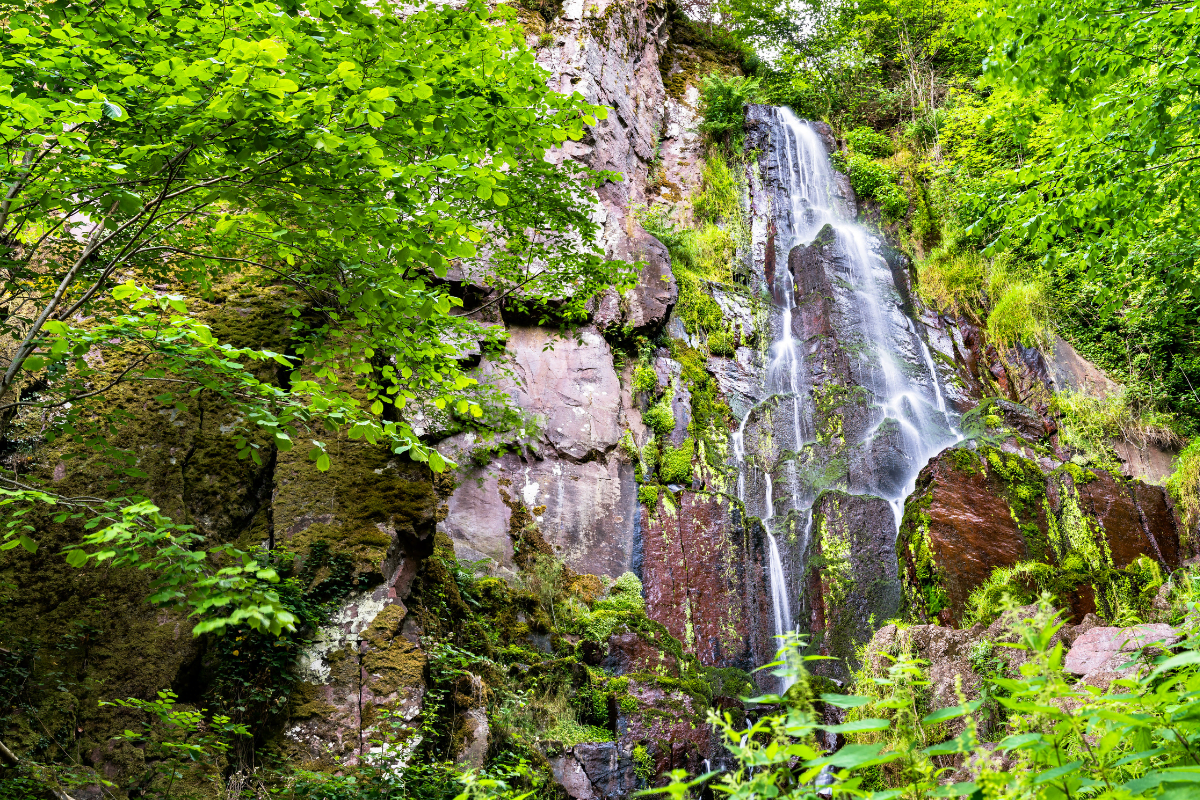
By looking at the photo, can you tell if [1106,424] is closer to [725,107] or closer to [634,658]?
[634,658]

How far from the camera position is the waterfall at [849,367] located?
1137 centimetres

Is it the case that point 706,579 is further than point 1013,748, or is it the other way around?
point 706,579

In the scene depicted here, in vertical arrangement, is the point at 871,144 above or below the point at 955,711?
above

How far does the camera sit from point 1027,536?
8953 millimetres

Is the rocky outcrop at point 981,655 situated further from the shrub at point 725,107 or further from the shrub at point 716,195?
the shrub at point 725,107

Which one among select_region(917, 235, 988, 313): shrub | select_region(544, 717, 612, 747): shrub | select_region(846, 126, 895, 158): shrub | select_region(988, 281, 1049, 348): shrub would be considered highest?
select_region(846, 126, 895, 158): shrub

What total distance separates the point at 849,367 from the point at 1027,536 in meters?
5.06

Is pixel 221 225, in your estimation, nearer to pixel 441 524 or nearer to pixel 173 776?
pixel 173 776

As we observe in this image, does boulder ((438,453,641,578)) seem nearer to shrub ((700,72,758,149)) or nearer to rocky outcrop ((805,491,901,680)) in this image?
rocky outcrop ((805,491,901,680))

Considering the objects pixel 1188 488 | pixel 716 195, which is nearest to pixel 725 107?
pixel 716 195

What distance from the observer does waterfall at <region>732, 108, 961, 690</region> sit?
1137 centimetres

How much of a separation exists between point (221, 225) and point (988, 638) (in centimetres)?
658

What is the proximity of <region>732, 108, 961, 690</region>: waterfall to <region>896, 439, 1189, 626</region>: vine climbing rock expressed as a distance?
1.23 metres

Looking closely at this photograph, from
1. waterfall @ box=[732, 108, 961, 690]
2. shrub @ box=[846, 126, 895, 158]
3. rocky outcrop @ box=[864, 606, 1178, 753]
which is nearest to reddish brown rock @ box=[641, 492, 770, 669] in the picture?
waterfall @ box=[732, 108, 961, 690]
